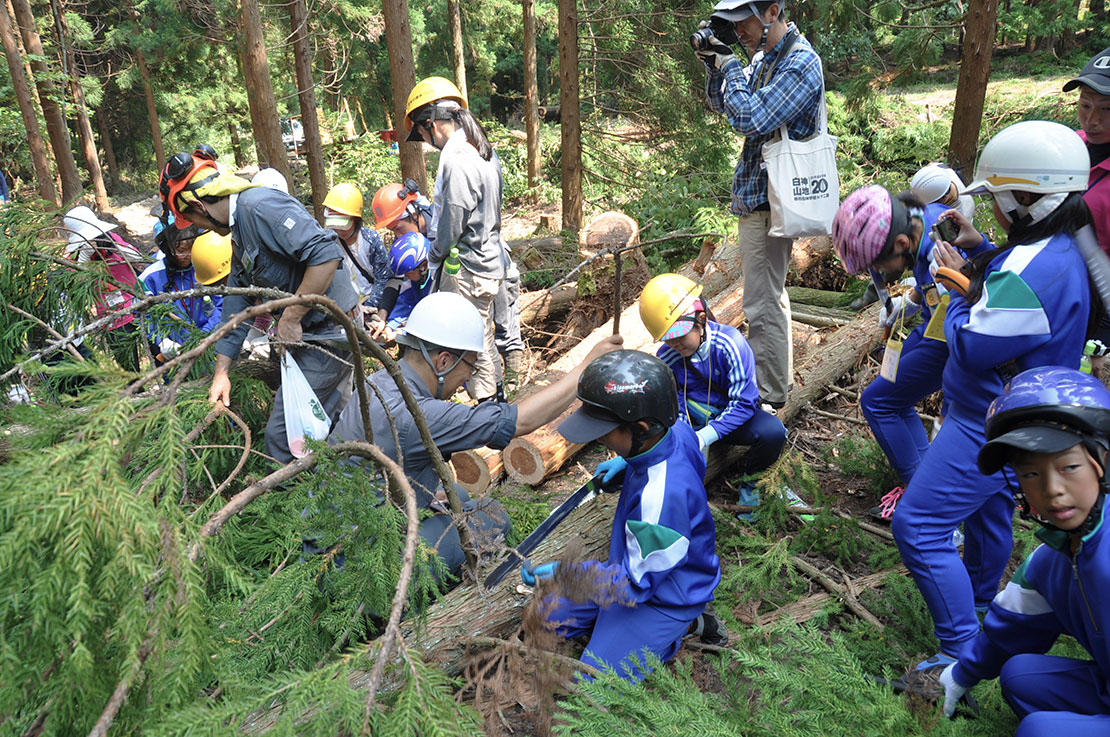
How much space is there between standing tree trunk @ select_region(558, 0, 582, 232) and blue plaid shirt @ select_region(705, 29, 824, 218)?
4484mm

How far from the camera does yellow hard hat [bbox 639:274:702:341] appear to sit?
12.7 ft

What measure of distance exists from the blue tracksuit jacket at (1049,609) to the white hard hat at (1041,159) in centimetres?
114

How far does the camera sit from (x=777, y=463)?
156 inches

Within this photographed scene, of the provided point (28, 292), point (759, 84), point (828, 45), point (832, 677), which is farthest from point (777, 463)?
point (828, 45)

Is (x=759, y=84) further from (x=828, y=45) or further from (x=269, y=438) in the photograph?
(x=828, y=45)

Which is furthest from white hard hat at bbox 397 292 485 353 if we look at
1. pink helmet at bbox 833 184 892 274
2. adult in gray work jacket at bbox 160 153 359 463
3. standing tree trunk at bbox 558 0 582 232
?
standing tree trunk at bbox 558 0 582 232

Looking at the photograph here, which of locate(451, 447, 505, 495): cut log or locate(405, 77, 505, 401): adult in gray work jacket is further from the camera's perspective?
locate(405, 77, 505, 401): adult in gray work jacket

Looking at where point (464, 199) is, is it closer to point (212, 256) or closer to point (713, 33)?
point (212, 256)

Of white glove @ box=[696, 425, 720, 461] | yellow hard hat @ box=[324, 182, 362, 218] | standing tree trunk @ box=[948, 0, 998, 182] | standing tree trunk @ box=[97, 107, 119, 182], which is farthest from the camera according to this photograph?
standing tree trunk @ box=[97, 107, 119, 182]

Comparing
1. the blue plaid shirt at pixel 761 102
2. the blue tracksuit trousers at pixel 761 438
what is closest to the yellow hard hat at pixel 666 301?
the blue tracksuit trousers at pixel 761 438

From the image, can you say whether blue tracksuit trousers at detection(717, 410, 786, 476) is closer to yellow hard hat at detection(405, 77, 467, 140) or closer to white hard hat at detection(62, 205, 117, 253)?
yellow hard hat at detection(405, 77, 467, 140)

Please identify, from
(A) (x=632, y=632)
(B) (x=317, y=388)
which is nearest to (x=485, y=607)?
(A) (x=632, y=632)

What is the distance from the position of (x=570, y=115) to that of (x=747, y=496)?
6.33 meters

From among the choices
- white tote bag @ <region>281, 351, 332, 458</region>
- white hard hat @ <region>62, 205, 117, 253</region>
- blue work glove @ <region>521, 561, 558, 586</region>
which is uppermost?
white hard hat @ <region>62, 205, 117, 253</region>
